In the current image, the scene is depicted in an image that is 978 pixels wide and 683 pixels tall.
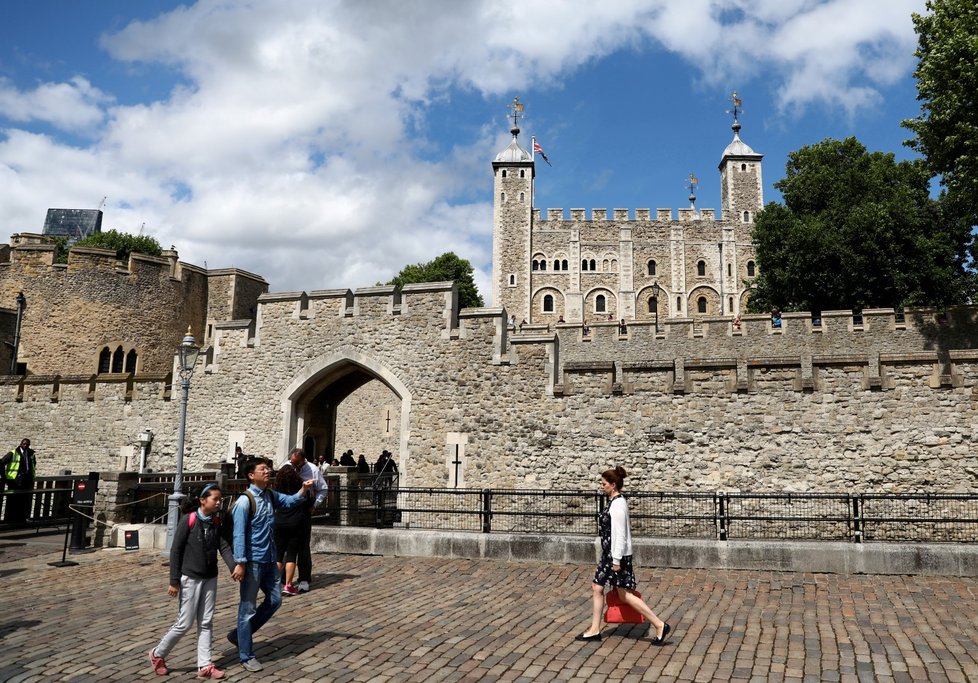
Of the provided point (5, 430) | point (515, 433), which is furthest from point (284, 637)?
point (5, 430)

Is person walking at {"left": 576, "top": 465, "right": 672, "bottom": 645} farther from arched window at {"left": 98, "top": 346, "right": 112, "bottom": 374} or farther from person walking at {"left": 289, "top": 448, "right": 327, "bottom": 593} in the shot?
arched window at {"left": 98, "top": 346, "right": 112, "bottom": 374}

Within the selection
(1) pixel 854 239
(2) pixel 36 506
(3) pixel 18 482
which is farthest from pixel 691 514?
(1) pixel 854 239

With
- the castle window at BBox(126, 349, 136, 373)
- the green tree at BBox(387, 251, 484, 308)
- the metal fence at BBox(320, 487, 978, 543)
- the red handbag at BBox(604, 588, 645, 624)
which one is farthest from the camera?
the green tree at BBox(387, 251, 484, 308)

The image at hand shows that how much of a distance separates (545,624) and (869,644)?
284 centimetres

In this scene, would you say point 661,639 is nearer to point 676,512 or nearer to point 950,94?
point 676,512

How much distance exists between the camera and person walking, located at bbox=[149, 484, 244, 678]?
5.26m

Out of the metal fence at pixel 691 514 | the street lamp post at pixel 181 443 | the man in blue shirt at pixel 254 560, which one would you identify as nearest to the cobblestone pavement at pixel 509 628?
the man in blue shirt at pixel 254 560

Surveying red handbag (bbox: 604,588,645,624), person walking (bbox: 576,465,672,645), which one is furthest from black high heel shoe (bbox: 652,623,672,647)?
red handbag (bbox: 604,588,645,624)

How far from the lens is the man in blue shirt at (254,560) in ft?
17.9

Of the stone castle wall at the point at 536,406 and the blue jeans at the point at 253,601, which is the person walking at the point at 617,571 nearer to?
the blue jeans at the point at 253,601

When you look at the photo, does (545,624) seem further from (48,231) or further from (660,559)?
(48,231)

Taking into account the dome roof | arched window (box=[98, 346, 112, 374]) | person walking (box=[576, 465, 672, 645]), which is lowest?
person walking (box=[576, 465, 672, 645])

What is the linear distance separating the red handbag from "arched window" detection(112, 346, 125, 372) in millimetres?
23692

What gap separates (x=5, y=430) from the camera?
2055 cm
